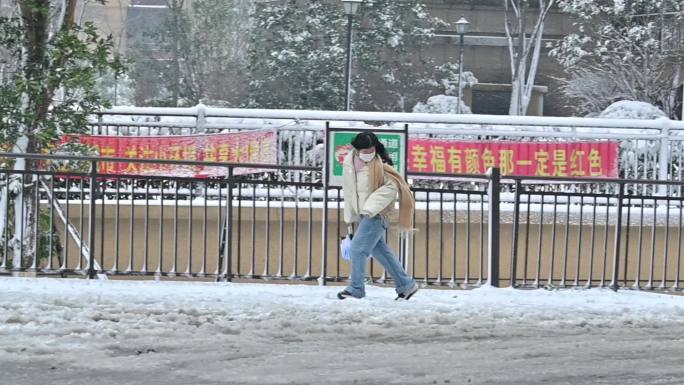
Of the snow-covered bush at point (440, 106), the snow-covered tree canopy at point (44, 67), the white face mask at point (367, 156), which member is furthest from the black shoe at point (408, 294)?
the snow-covered bush at point (440, 106)

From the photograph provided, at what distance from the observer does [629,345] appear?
31.0 feet

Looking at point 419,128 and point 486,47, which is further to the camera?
point 486,47

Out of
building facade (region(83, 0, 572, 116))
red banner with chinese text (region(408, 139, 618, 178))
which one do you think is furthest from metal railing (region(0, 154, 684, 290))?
building facade (region(83, 0, 572, 116))

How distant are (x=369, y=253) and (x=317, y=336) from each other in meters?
1.84

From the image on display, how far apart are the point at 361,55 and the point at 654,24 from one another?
26.5 ft

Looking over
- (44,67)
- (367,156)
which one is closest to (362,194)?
(367,156)

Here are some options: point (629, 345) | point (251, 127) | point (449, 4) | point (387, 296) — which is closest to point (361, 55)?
point (449, 4)

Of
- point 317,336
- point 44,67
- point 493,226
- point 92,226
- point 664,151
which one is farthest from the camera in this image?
point 664,151

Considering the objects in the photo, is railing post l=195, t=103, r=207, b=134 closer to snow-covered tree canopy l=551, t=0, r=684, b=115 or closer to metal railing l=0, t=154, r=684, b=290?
metal railing l=0, t=154, r=684, b=290

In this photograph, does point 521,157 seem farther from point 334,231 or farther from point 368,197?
point 368,197

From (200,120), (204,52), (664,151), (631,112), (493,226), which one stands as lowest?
(493,226)

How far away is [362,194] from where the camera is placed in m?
11.0

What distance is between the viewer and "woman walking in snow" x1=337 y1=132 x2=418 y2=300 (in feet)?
35.6

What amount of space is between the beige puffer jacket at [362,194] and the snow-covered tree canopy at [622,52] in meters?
24.2
